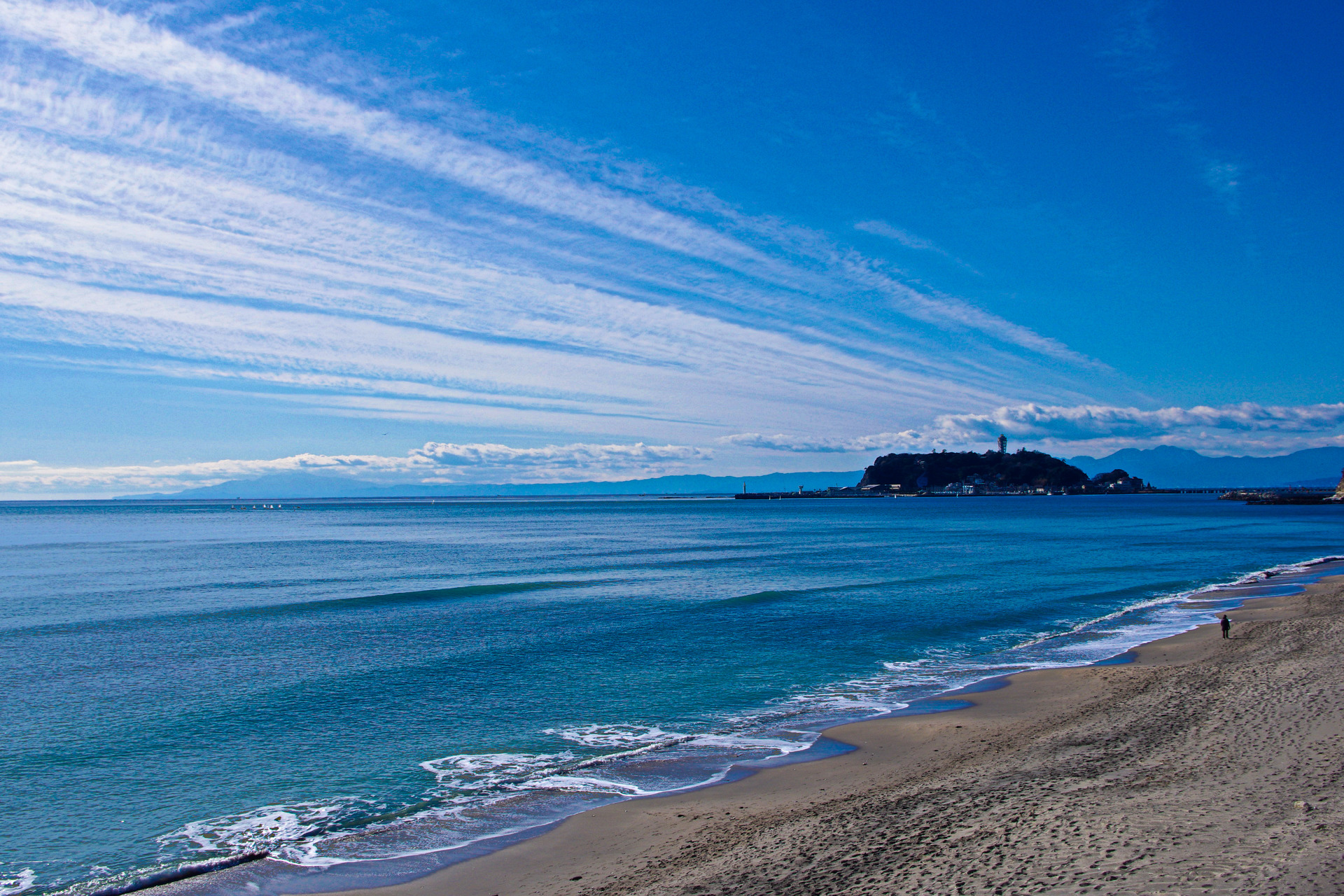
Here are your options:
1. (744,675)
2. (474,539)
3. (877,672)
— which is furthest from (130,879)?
(474,539)

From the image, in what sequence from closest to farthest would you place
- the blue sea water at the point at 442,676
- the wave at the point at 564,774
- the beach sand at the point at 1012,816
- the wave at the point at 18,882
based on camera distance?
the beach sand at the point at 1012,816 < the wave at the point at 18,882 < the wave at the point at 564,774 < the blue sea water at the point at 442,676

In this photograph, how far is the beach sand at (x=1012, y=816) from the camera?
296 inches

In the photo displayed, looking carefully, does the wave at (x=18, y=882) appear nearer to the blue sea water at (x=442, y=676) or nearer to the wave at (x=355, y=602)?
the blue sea water at (x=442, y=676)

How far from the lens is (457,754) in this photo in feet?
48.8

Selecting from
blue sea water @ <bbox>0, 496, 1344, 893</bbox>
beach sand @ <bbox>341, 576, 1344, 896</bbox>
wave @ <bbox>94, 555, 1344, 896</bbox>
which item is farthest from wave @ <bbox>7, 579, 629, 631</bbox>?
beach sand @ <bbox>341, 576, 1344, 896</bbox>

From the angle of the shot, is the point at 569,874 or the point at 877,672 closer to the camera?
the point at 569,874

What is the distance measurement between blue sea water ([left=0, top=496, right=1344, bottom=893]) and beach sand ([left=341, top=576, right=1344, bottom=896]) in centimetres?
162

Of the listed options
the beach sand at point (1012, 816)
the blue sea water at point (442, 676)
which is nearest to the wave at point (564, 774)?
the blue sea water at point (442, 676)

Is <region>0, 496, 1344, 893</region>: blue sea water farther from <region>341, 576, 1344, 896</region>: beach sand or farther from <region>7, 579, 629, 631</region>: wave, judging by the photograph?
<region>341, 576, 1344, 896</region>: beach sand

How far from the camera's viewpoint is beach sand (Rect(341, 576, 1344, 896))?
24.6 feet

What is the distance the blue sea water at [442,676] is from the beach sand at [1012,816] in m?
1.62

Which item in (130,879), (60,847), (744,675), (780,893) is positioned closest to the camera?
(780,893)

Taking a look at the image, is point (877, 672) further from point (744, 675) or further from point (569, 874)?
point (569, 874)

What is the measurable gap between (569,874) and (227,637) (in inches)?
940
